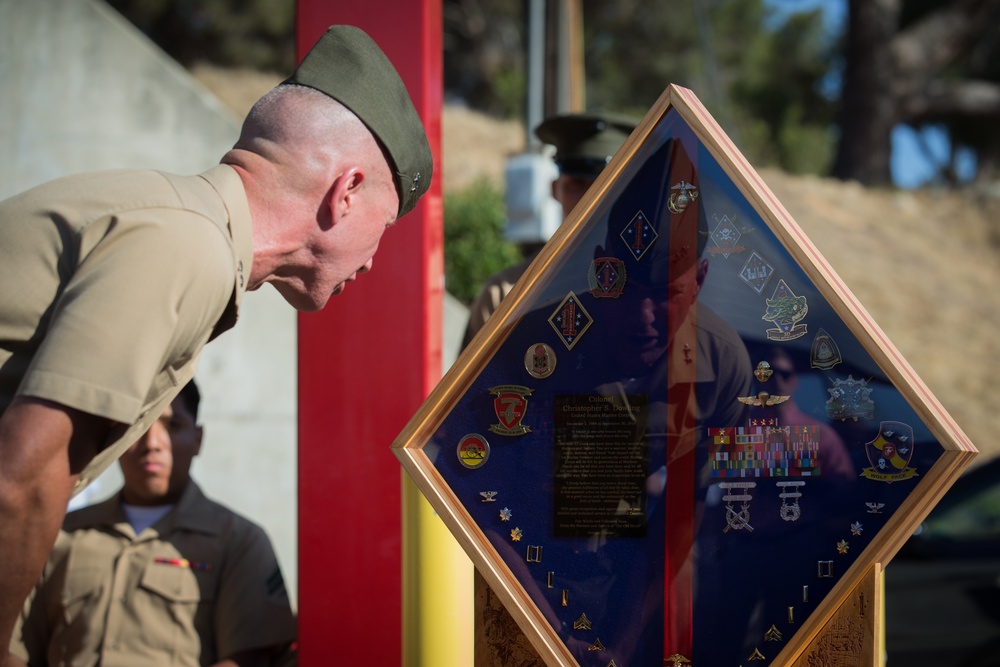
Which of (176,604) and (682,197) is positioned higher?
(682,197)

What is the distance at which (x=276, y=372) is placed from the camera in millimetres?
6168

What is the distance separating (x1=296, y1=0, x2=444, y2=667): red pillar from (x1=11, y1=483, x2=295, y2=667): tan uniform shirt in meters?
0.19

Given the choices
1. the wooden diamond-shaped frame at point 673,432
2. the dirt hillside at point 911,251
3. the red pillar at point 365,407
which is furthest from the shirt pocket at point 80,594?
the dirt hillside at point 911,251

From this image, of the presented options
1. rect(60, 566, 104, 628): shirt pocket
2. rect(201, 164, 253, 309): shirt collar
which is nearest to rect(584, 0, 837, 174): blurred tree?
rect(60, 566, 104, 628): shirt pocket

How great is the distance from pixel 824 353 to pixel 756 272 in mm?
199

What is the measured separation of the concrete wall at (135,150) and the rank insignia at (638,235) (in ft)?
14.3

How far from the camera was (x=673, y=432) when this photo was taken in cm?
197

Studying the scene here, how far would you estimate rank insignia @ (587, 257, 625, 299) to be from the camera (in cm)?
200

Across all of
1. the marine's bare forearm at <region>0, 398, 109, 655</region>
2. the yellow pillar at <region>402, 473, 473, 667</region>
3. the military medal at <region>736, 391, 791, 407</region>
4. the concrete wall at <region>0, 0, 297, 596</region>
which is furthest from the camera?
the concrete wall at <region>0, 0, 297, 596</region>

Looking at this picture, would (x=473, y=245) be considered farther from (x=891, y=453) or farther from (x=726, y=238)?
(x=891, y=453)

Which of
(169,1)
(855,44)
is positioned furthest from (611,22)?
(169,1)

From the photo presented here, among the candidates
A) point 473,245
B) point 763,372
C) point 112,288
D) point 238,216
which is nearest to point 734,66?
point 473,245

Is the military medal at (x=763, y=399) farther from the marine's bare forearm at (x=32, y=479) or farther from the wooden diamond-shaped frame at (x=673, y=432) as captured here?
the marine's bare forearm at (x=32, y=479)

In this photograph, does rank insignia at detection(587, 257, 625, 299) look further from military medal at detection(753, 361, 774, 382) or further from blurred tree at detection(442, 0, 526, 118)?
blurred tree at detection(442, 0, 526, 118)
